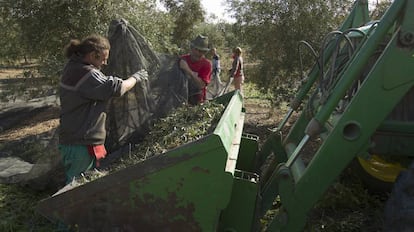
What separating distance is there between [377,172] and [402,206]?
2054mm

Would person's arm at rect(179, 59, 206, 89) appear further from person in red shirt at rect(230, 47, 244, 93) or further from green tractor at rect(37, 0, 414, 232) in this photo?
person in red shirt at rect(230, 47, 244, 93)

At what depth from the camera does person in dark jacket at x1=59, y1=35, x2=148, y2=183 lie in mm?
3713

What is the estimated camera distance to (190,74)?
556 cm

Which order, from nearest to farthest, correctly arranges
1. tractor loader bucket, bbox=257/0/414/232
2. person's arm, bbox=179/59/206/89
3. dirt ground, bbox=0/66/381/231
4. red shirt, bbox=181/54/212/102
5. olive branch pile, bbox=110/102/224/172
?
tractor loader bucket, bbox=257/0/414/232
olive branch pile, bbox=110/102/224/172
person's arm, bbox=179/59/206/89
red shirt, bbox=181/54/212/102
dirt ground, bbox=0/66/381/231

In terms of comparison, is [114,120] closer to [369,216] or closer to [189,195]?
[189,195]

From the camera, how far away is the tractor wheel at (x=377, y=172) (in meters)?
4.41

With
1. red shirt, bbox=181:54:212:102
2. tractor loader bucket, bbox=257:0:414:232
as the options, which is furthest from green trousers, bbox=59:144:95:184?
red shirt, bbox=181:54:212:102

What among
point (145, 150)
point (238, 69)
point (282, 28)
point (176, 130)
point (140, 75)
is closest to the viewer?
point (145, 150)

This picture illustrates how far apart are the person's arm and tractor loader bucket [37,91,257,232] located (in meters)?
2.64

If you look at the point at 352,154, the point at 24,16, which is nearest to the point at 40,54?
the point at 24,16

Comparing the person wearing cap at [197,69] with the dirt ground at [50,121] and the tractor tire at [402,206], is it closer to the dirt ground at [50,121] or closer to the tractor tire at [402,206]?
the dirt ground at [50,121]

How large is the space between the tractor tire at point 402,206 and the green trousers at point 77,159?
254 cm

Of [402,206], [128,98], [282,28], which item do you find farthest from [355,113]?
[282,28]

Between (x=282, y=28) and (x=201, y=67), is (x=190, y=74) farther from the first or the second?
(x=282, y=28)
